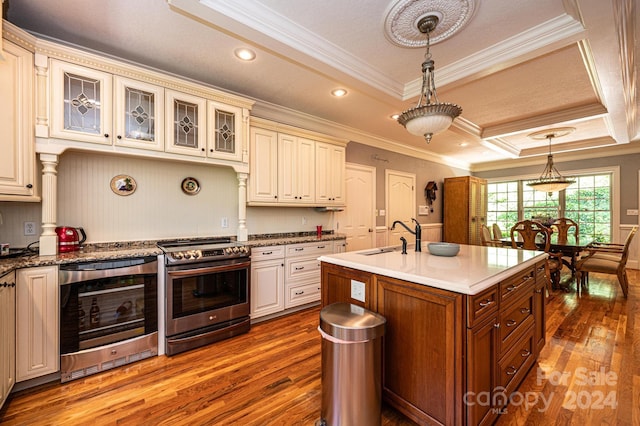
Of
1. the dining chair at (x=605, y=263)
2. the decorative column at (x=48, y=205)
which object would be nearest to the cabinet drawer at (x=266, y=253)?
the decorative column at (x=48, y=205)

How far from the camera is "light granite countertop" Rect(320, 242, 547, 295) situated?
1354 mm

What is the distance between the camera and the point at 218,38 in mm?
2219

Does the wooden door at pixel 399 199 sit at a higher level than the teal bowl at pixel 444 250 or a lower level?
higher

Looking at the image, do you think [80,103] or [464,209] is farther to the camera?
[464,209]

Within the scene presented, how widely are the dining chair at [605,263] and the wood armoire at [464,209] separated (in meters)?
2.07

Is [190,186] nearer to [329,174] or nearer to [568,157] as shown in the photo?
[329,174]

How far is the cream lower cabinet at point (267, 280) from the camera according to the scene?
300cm

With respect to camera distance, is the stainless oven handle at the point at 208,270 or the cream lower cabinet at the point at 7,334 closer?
the cream lower cabinet at the point at 7,334

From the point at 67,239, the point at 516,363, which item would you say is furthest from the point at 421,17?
the point at 67,239

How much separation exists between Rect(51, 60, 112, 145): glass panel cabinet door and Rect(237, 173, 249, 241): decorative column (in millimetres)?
1242

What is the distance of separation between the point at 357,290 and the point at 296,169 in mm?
2154

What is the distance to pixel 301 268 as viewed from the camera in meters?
3.38

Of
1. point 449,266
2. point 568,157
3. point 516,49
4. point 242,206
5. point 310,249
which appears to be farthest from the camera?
point 568,157

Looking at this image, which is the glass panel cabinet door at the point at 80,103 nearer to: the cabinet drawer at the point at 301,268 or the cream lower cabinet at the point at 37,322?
the cream lower cabinet at the point at 37,322
